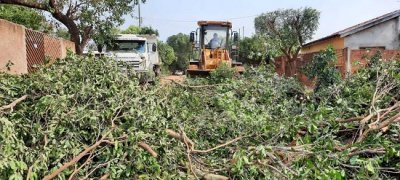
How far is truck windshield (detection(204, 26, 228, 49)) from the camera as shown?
15.2m

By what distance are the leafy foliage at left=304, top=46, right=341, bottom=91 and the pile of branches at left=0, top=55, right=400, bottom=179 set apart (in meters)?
3.95

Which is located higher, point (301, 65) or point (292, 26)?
point (292, 26)

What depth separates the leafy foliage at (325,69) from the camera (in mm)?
8938

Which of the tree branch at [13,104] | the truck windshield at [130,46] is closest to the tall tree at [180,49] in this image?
the truck windshield at [130,46]

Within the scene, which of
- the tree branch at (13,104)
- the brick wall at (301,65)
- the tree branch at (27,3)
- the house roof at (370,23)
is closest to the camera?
the tree branch at (13,104)

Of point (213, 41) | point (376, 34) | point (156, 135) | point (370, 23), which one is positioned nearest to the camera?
point (156, 135)

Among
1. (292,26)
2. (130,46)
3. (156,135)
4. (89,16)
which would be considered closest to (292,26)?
(292,26)

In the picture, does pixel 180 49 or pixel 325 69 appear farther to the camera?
pixel 180 49

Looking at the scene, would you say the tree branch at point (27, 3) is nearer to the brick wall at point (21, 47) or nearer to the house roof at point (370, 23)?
the brick wall at point (21, 47)

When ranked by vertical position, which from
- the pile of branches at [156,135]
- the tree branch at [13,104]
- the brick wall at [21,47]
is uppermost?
the brick wall at [21,47]

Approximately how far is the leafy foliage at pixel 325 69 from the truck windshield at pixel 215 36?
18.7ft

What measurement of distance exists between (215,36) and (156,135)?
11.9 metres

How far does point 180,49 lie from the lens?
52969mm

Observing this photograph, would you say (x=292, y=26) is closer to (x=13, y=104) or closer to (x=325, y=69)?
(x=325, y=69)
